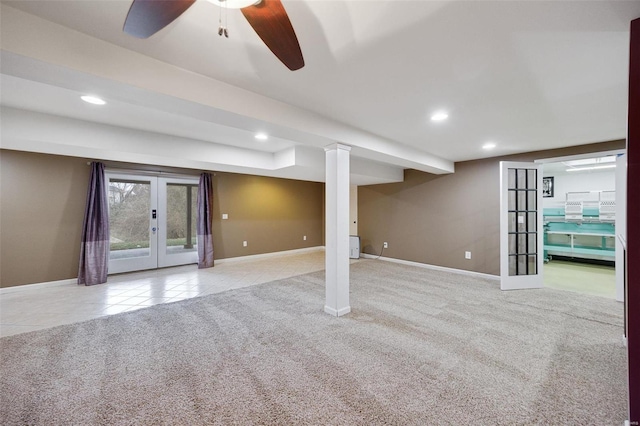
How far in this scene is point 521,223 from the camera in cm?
429

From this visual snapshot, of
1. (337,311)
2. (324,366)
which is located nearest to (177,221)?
(337,311)

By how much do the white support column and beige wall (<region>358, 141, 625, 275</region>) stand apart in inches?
127

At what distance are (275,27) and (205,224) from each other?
16.8ft

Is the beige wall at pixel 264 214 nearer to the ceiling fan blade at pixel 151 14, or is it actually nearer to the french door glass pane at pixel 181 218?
the french door glass pane at pixel 181 218

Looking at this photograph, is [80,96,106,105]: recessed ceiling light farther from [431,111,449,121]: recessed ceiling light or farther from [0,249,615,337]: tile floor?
[431,111,449,121]: recessed ceiling light

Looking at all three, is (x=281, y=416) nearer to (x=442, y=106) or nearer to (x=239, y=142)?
(x=442, y=106)

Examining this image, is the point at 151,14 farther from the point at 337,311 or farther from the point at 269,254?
the point at 269,254

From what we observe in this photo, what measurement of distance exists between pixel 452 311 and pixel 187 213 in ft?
17.9

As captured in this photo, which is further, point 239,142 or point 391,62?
point 239,142

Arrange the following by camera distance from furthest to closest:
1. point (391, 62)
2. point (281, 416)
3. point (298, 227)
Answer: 1. point (298, 227)
2. point (391, 62)
3. point (281, 416)

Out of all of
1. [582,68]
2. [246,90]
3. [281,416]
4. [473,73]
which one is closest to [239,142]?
[246,90]

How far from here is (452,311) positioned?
3.17 m

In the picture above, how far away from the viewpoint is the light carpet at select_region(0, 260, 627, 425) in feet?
5.15

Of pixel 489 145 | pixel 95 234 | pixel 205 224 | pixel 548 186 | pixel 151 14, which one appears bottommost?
pixel 95 234
